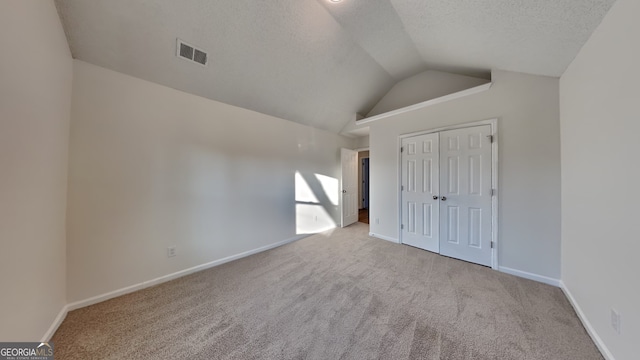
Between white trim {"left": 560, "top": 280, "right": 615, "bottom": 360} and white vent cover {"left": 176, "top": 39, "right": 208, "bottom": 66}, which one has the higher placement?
white vent cover {"left": 176, "top": 39, "right": 208, "bottom": 66}

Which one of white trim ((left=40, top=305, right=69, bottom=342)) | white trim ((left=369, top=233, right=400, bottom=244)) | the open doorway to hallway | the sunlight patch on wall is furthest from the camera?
the open doorway to hallway

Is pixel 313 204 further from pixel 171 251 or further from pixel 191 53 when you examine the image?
pixel 191 53

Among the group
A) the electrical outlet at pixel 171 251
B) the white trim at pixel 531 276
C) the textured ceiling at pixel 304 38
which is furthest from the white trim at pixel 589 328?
the electrical outlet at pixel 171 251

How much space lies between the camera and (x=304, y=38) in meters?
2.40

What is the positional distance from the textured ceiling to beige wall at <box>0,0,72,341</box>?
42 centimetres

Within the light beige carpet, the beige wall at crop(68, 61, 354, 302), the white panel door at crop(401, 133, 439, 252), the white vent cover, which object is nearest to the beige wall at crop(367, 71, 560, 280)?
the light beige carpet

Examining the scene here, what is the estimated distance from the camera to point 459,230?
2895 millimetres

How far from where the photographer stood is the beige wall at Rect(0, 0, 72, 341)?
3.60 ft

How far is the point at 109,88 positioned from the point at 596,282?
4615 mm

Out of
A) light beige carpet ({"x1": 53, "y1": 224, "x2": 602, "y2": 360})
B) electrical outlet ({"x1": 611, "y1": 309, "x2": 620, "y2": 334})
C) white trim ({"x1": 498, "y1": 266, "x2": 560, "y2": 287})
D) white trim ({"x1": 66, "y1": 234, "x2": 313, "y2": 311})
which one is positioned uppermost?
electrical outlet ({"x1": 611, "y1": 309, "x2": 620, "y2": 334})

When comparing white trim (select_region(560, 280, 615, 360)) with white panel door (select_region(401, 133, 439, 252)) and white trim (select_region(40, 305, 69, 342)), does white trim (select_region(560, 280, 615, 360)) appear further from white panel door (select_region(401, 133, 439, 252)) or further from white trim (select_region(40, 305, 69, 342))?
white trim (select_region(40, 305, 69, 342))

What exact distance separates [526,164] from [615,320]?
1.68 metres

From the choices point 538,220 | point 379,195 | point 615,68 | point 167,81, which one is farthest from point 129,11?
point 538,220

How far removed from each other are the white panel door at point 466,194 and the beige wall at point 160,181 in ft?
8.70
